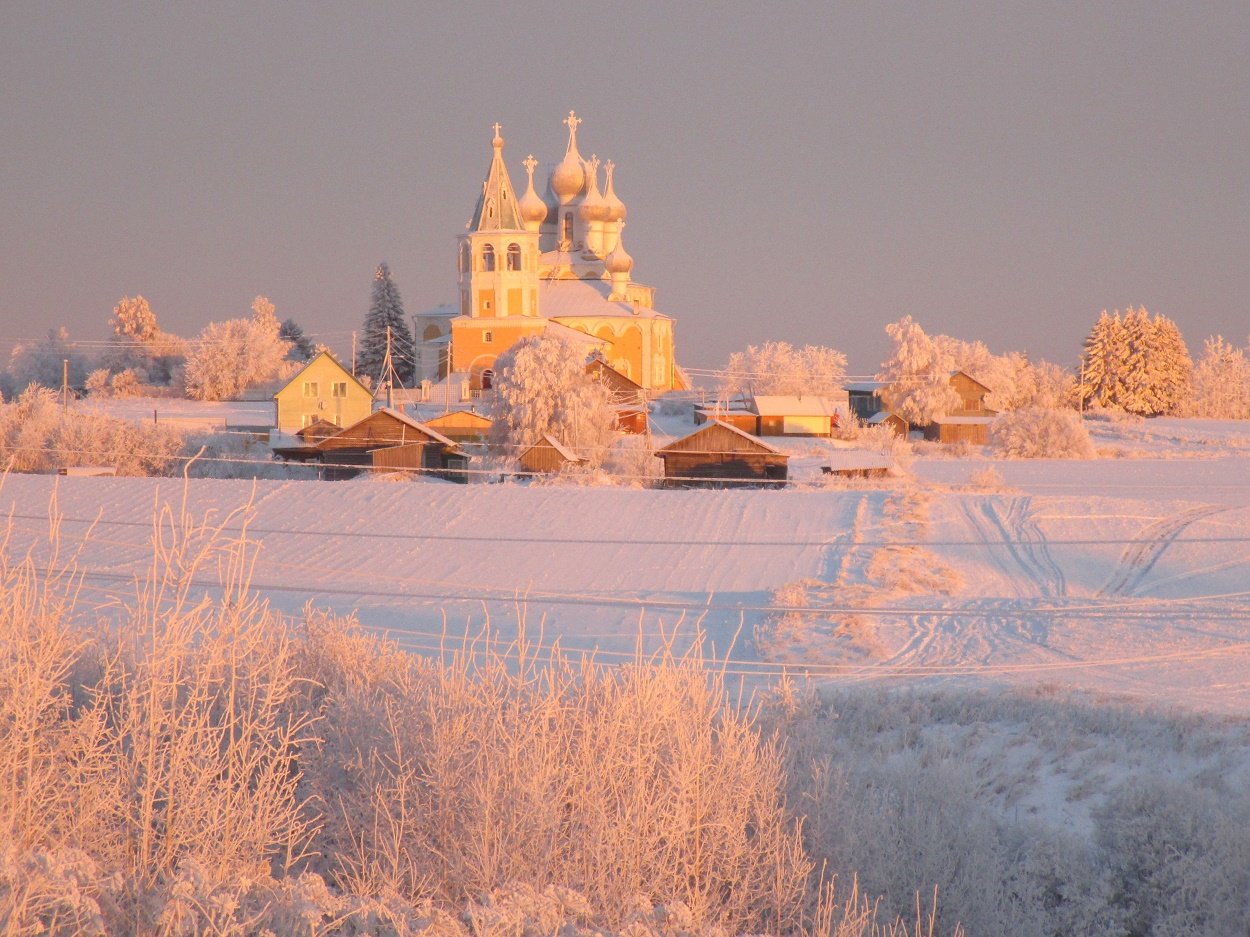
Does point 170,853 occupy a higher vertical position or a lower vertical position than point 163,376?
lower

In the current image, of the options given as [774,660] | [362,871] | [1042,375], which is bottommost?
[774,660]

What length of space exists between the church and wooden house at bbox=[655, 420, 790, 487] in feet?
48.7

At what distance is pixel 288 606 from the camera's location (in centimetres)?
2033

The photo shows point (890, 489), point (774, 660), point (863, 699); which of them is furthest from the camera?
point (890, 489)

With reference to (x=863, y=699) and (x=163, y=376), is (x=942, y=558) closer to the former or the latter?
(x=863, y=699)

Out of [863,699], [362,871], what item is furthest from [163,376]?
[362,871]

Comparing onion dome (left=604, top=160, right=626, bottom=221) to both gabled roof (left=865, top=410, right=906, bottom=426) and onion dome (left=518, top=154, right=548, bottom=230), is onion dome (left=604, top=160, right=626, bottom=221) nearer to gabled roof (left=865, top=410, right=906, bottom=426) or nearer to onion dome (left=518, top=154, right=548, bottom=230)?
onion dome (left=518, top=154, right=548, bottom=230)

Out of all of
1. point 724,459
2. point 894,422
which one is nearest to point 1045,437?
point 894,422

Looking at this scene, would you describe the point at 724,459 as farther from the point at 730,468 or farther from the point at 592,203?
the point at 592,203

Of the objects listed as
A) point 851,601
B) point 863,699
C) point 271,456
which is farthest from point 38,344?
point 863,699

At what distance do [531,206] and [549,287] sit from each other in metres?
5.52

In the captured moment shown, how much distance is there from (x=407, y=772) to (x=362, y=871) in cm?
72

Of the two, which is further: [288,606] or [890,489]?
[890,489]

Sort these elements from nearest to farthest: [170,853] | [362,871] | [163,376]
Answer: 1. [170,853]
2. [362,871]
3. [163,376]
